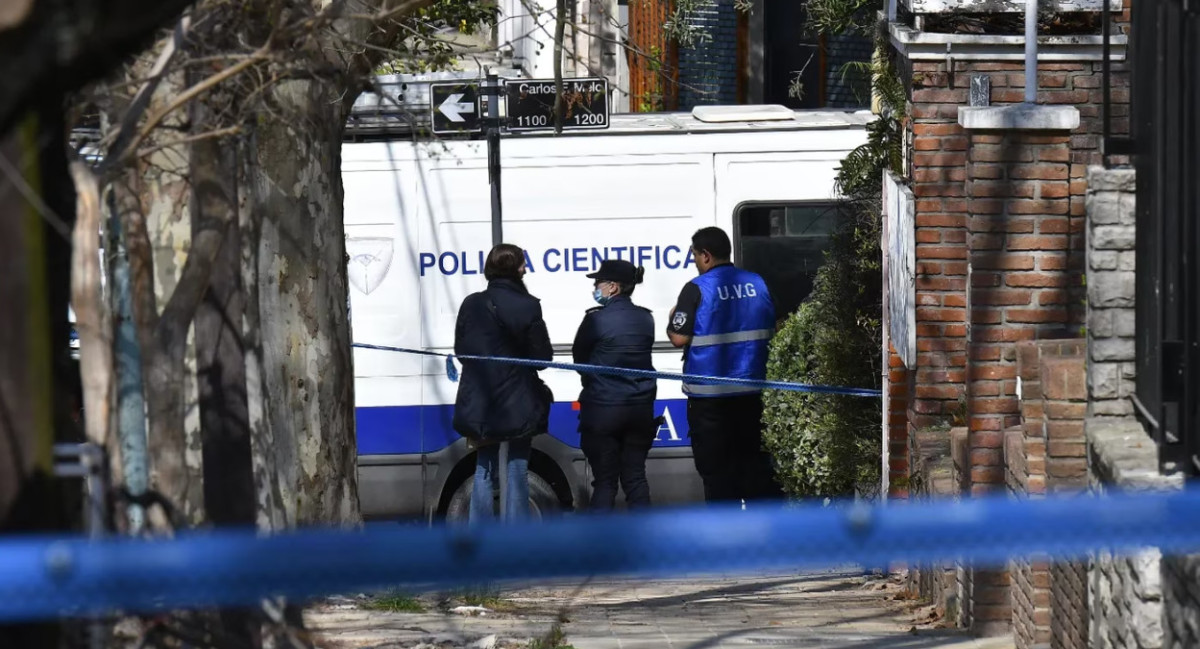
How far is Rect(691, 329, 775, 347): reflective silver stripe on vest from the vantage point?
9.56 meters

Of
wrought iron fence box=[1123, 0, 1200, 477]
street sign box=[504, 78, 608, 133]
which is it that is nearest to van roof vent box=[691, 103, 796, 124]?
street sign box=[504, 78, 608, 133]

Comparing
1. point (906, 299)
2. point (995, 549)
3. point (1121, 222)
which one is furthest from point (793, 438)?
point (995, 549)

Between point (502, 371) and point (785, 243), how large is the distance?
2739 mm

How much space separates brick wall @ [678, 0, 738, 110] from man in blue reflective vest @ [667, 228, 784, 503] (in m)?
10.3

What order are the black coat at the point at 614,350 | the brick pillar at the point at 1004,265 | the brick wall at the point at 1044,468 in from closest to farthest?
the brick wall at the point at 1044,468
the brick pillar at the point at 1004,265
the black coat at the point at 614,350

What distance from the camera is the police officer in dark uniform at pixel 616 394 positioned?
9430 millimetres

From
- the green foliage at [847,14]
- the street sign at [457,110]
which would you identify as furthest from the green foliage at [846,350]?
the street sign at [457,110]

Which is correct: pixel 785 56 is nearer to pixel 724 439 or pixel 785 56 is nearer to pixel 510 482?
pixel 724 439

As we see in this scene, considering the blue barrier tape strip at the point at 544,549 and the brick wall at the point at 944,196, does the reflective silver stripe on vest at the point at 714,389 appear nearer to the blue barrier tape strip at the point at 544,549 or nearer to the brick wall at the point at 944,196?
the brick wall at the point at 944,196

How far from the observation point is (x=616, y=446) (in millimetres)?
9539

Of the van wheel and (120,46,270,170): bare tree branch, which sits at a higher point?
(120,46,270,170): bare tree branch

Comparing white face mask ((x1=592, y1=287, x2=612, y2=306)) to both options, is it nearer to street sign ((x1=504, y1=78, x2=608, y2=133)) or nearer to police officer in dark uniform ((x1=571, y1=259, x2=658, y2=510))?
police officer in dark uniform ((x1=571, y1=259, x2=658, y2=510))

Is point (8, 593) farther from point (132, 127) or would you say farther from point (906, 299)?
point (906, 299)

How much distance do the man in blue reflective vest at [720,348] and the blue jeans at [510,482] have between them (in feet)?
3.61
